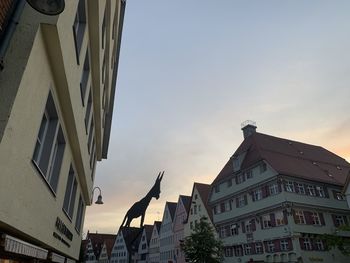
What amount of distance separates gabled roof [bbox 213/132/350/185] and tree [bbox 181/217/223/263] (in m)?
8.30

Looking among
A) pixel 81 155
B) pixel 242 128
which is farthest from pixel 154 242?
pixel 81 155

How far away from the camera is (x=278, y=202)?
32844 mm

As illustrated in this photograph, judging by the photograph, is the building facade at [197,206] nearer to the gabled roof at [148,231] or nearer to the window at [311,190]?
the window at [311,190]

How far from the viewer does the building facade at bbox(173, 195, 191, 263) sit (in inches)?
2148

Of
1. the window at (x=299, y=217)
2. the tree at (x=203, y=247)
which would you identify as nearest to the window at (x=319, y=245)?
the window at (x=299, y=217)

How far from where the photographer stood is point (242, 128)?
46969mm

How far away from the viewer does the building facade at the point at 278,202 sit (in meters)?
31.5

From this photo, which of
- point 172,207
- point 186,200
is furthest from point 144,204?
point 172,207

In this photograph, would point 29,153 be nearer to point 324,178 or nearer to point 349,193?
point 349,193

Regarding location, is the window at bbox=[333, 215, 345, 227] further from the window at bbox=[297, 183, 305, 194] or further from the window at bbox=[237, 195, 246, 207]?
the window at bbox=[237, 195, 246, 207]

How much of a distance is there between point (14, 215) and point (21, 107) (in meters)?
1.58

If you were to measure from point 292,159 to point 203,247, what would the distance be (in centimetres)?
1405

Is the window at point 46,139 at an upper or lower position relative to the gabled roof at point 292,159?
lower

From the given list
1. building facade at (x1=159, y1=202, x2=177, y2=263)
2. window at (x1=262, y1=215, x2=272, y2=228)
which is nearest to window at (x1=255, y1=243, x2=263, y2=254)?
window at (x1=262, y1=215, x2=272, y2=228)
